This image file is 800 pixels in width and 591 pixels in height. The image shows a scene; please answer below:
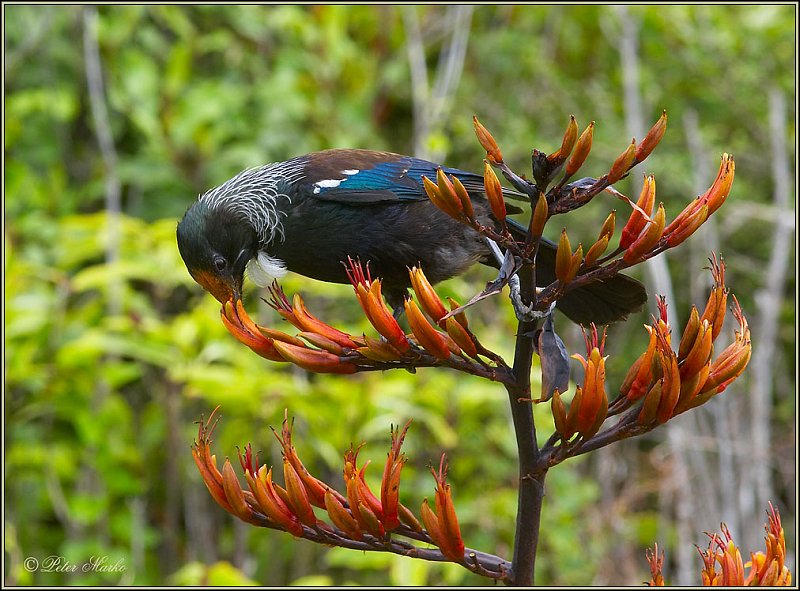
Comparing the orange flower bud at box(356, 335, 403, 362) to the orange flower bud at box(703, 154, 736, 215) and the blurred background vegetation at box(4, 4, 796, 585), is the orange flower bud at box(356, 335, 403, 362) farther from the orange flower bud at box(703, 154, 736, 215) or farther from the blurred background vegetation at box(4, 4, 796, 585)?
the blurred background vegetation at box(4, 4, 796, 585)

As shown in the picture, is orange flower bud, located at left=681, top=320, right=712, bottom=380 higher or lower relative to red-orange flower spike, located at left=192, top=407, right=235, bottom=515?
higher

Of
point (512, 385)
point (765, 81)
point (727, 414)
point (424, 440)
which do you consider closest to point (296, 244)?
point (512, 385)

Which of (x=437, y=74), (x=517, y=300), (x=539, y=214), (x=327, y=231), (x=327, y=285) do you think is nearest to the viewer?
(x=539, y=214)

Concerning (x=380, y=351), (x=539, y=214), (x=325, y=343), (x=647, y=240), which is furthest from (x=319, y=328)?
(x=647, y=240)

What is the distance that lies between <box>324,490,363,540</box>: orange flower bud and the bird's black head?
0.80 metres

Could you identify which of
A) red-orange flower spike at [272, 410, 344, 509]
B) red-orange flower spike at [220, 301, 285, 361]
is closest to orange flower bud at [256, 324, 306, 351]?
red-orange flower spike at [220, 301, 285, 361]

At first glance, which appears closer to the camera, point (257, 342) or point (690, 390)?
point (690, 390)

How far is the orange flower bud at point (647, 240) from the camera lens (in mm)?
1445

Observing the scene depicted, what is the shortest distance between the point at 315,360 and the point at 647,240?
1.88 ft

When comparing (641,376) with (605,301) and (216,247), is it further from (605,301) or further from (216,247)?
(216,247)

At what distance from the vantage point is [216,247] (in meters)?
2.26

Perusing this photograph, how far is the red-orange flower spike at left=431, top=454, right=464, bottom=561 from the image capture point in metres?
1.47

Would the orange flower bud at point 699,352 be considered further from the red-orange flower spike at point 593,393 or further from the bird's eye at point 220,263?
the bird's eye at point 220,263

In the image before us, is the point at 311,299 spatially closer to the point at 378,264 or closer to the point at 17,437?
the point at 17,437
